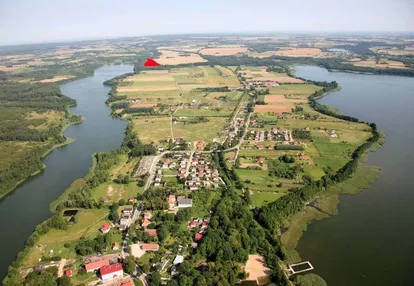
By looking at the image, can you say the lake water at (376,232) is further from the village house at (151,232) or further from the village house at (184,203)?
the village house at (151,232)

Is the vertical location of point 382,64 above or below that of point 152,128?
above

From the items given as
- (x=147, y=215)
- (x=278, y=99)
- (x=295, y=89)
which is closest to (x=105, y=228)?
(x=147, y=215)

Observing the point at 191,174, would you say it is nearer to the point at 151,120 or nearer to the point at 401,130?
the point at 151,120

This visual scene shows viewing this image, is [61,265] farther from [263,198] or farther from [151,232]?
[263,198]

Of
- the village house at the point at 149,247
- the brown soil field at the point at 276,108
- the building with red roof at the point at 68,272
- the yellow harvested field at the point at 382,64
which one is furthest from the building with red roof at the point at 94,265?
the yellow harvested field at the point at 382,64

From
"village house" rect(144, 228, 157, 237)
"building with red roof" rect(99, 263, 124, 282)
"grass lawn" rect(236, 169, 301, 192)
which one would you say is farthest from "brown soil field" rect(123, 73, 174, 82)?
"building with red roof" rect(99, 263, 124, 282)
